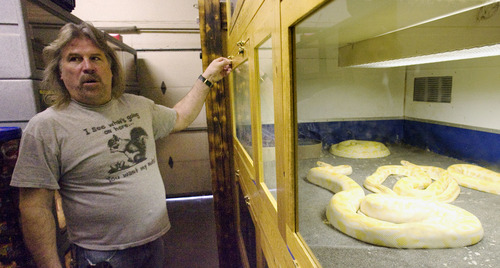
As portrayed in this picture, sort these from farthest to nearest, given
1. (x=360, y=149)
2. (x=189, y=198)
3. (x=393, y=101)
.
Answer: (x=189, y=198) < (x=360, y=149) < (x=393, y=101)

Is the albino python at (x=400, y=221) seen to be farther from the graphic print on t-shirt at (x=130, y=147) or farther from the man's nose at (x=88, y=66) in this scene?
the man's nose at (x=88, y=66)

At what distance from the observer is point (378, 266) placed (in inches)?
27.0

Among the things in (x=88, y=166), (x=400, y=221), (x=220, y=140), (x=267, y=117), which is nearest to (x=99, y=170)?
(x=88, y=166)

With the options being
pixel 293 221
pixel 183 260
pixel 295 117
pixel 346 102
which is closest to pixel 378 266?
pixel 293 221

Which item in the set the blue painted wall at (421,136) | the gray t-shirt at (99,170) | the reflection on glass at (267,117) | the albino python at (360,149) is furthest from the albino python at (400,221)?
the gray t-shirt at (99,170)

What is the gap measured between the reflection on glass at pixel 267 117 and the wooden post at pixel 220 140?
1.01 meters

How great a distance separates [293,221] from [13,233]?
1.55 metres

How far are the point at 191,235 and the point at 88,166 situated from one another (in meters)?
2.19

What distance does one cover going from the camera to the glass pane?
66cm

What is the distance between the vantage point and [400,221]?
990 mm

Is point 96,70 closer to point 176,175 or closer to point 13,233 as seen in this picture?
point 13,233

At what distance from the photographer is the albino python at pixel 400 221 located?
79 cm

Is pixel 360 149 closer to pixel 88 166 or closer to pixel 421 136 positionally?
pixel 421 136

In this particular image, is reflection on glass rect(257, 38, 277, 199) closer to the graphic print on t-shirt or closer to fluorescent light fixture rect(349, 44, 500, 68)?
fluorescent light fixture rect(349, 44, 500, 68)
